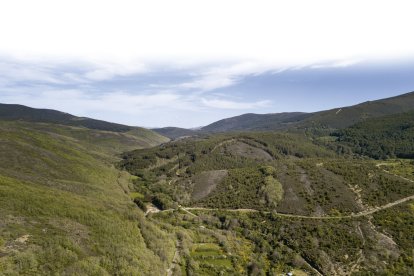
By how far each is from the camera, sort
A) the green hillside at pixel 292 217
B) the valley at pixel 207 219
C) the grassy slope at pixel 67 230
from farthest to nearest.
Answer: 1. the green hillside at pixel 292 217
2. the valley at pixel 207 219
3. the grassy slope at pixel 67 230

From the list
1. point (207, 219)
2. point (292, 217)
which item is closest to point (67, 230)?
point (207, 219)

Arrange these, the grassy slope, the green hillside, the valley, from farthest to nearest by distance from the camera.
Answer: the green hillside < the valley < the grassy slope

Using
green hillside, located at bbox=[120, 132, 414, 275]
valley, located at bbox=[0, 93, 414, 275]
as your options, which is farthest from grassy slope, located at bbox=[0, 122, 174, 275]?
green hillside, located at bbox=[120, 132, 414, 275]

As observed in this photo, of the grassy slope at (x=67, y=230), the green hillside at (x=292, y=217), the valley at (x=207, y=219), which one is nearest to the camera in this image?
the grassy slope at (x=67, y=230)

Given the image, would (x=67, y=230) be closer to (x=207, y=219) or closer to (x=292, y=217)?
(x=207, y=219)

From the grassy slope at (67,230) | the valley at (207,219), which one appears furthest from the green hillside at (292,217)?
the grassy slope at (67,230)

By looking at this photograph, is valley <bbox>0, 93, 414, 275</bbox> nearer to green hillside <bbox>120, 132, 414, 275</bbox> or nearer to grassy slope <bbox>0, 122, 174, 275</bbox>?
grassy slope <bbox>0, 122, 174, 275</bbox>

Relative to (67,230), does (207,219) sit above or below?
below

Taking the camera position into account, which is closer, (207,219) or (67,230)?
(67,230)

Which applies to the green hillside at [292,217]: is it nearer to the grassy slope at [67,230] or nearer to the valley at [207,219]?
the valley at [207,219]

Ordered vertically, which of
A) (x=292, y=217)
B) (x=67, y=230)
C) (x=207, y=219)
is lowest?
(x=292, y=217)

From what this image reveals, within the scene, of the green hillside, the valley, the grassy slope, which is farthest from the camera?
the green hillside

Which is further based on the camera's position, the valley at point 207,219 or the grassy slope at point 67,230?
the valley at point 207,219

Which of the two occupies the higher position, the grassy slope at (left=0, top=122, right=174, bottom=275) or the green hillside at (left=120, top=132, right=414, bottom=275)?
the grassy slope at (left=0, top=122, right=174, bottom=275)
